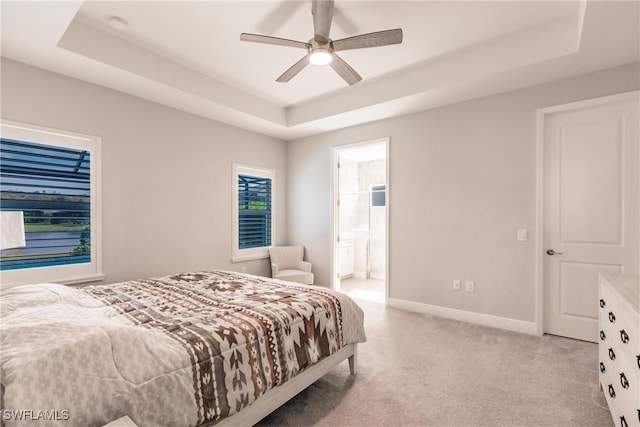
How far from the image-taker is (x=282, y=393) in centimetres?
181

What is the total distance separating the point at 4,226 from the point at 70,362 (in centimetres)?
191

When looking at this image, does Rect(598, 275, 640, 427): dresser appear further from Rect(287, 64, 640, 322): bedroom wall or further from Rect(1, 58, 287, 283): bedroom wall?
Rect(1, 58, 287, 283): bedroom wall

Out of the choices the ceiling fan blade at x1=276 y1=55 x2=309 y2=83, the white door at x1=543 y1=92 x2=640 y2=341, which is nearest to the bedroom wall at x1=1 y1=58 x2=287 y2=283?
the ceiling fan blade at x1=276 y1=55 x2=309 y2=83

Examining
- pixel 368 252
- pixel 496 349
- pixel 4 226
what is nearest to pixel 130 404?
pixel 4 226

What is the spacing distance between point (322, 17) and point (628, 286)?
8.67ft

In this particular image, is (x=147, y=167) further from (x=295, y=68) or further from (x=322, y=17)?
(x=322, y=17)

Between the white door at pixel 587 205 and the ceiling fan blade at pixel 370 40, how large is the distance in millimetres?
2089

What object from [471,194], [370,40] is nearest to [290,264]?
[471,194]

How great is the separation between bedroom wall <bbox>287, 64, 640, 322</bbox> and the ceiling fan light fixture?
1996mm

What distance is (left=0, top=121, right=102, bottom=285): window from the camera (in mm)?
2729

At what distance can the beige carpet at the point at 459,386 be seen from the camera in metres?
1.92

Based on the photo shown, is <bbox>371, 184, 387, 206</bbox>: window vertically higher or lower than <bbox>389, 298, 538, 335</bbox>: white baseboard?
higher

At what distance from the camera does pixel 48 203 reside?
2.93 meters

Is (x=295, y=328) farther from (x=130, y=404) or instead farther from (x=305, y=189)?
(x=305, y=189)
